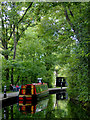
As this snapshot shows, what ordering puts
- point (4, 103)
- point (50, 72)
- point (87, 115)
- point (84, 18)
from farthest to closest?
1. point (50, 72)
2. point (4, 103)
3. point (87, 115)
4. point (84, 18)

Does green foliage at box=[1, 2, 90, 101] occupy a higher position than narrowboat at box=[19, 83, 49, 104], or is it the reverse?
green foliage at box=[1, 2, 90, 101]

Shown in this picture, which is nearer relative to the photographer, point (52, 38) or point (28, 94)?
point (52, 38)

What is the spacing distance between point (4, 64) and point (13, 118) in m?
7.32

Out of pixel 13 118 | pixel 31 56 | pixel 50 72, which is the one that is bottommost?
pixel 13 118

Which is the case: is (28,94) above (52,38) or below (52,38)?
below

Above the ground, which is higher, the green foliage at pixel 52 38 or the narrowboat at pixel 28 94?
the green foliage at pixel 52 38

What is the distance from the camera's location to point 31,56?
832 inches

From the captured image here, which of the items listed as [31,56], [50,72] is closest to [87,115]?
[31,56]

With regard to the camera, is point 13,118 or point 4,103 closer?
point 13,118

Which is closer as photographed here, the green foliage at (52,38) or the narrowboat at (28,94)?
the green foliage at (52,38)

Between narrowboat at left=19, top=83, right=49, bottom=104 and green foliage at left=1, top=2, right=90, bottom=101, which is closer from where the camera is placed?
green foliage at left=1, top=2, right=90, bottom=101

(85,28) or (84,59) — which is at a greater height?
(85,28)

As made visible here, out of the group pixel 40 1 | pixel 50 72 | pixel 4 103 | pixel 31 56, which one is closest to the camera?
pixel 40 1

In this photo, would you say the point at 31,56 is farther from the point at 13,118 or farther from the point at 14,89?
the point at 13,118
